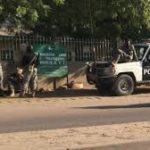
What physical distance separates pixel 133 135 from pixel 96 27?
17245mm

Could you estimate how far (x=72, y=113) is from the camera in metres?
17.6

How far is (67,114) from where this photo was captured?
1742 cm

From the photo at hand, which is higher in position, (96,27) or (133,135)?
(96,27)

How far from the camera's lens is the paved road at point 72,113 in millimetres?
15107

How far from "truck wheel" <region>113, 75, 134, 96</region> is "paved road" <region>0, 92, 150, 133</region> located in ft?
2.43

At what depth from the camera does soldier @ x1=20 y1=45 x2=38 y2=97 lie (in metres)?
→ 23.1

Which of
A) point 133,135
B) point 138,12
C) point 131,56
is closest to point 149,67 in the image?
point 131,56

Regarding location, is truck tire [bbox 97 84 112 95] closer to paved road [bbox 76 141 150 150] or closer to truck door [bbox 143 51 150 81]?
truck door [bbox 143 51 150 81]

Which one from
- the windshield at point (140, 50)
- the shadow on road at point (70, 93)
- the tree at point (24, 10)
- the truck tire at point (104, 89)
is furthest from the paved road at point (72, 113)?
the tree at point (24, 10)

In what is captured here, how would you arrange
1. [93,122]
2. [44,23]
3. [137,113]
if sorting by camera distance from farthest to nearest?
[44,23], [137,113], [93,122]

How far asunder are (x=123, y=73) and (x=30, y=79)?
3.40 m

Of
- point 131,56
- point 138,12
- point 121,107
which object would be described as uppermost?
point 138,12

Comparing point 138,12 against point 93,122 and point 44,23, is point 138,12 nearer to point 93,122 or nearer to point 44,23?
point 44,23

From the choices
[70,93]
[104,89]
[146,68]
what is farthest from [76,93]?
[146,68]
